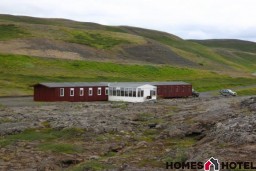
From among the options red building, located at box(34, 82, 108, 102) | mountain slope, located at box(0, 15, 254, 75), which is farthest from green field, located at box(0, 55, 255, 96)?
mountain slope, located at box(0, 15, 254, 75)

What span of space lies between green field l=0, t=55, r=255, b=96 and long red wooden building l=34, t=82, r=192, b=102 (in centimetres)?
900

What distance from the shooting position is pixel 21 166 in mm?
30203

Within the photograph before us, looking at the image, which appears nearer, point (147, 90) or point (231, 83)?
point (147, 90)

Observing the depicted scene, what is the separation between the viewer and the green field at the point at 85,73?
102931mm

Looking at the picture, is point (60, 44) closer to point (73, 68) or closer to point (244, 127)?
point (73, 68)

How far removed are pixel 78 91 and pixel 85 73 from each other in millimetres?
36659

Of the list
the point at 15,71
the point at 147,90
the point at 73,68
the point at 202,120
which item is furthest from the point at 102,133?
the point at 73,68

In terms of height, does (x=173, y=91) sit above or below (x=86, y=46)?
below

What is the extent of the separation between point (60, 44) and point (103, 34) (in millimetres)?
36722

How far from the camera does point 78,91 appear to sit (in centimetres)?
8306

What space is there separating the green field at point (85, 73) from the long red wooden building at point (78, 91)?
29.5 ft

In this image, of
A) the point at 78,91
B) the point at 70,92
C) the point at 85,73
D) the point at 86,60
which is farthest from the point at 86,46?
the point at 70,92

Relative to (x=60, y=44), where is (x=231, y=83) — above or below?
below

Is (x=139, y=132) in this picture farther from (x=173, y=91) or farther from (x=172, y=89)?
(x=173, y=91)
